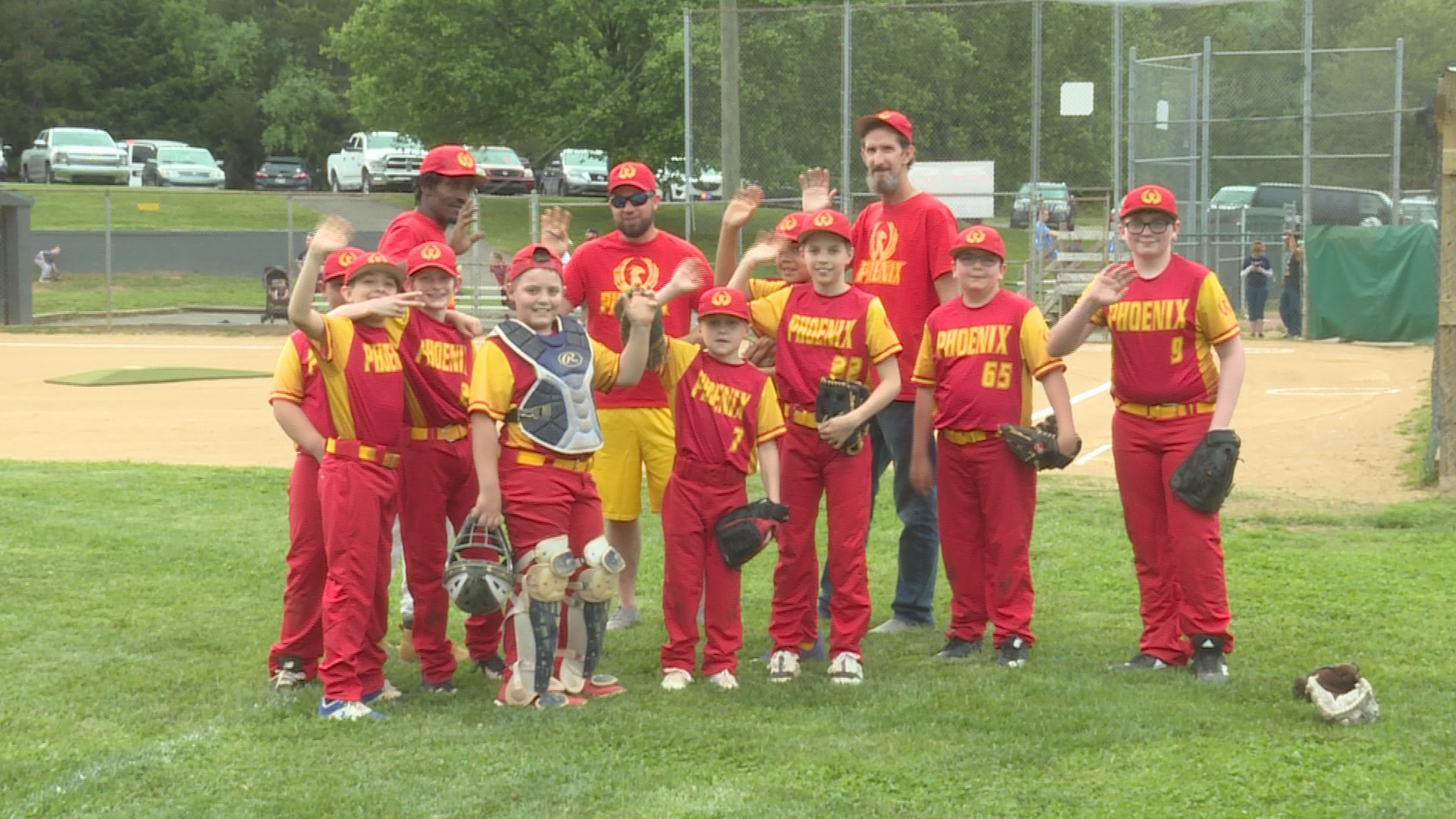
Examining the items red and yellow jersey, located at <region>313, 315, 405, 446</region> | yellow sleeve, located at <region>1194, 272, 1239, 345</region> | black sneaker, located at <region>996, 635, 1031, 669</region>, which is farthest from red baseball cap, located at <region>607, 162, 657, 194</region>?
black sneaker, located at <region>996, 635, 1031, 669</region>

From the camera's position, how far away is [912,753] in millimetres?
5035

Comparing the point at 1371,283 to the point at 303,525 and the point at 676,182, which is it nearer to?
the point at 676,182

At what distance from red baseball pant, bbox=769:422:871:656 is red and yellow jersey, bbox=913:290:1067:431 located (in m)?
0.42

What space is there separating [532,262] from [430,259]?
0.38 meters

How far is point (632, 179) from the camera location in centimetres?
646

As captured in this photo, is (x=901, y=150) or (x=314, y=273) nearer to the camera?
(x=314, y=273)

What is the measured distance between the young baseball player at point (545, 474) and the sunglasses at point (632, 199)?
70 cm

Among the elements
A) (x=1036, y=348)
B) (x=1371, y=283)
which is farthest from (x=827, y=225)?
(x=1371, y=283)

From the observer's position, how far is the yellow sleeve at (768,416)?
6129mm

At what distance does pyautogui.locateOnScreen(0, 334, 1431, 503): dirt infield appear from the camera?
12086 mm

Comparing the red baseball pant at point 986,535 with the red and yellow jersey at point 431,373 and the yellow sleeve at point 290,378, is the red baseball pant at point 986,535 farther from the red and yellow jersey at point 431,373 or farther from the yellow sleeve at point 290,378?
the yellow sleeve at point 290,378

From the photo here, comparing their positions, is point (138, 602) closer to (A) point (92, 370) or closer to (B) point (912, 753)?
(B) point (912, 753)

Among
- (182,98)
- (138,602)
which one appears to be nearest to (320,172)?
(182,98)

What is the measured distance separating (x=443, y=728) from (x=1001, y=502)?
2391 millimetres
